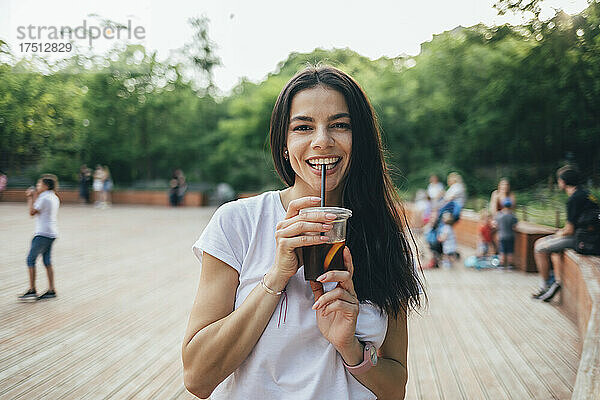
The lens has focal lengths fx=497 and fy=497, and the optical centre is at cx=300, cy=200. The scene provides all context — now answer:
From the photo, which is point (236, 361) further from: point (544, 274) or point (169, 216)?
point (169, 216)

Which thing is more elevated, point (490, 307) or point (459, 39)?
point (459, 39)

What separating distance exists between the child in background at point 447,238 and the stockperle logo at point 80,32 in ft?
20.6

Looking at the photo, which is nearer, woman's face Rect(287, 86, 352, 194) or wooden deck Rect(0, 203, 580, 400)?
woman's face Rect(287, 86, 352, 194)

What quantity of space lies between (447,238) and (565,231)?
3069mm

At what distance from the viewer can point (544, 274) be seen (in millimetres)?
7133

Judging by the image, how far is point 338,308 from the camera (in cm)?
125

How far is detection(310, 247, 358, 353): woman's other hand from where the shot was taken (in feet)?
4.09

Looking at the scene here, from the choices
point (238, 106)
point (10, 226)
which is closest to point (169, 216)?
point (10, 226)

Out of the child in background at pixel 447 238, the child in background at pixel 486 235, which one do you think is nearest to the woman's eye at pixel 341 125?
the child in background at pixel 447 238

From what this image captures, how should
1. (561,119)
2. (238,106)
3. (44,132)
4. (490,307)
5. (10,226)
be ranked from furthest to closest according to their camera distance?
(238,106)
(10,226)
(561,119)
(490,307)
(44,132)

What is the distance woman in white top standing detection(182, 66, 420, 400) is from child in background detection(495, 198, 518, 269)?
8130mm

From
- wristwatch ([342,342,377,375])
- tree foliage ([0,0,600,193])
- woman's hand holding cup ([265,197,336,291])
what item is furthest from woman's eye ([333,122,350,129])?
tree foliage ([0,0,600,193])

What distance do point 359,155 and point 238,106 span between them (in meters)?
23.5

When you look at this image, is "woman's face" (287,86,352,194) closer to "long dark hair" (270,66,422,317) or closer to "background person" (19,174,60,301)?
"long dark hair" (270,66,422,317)
